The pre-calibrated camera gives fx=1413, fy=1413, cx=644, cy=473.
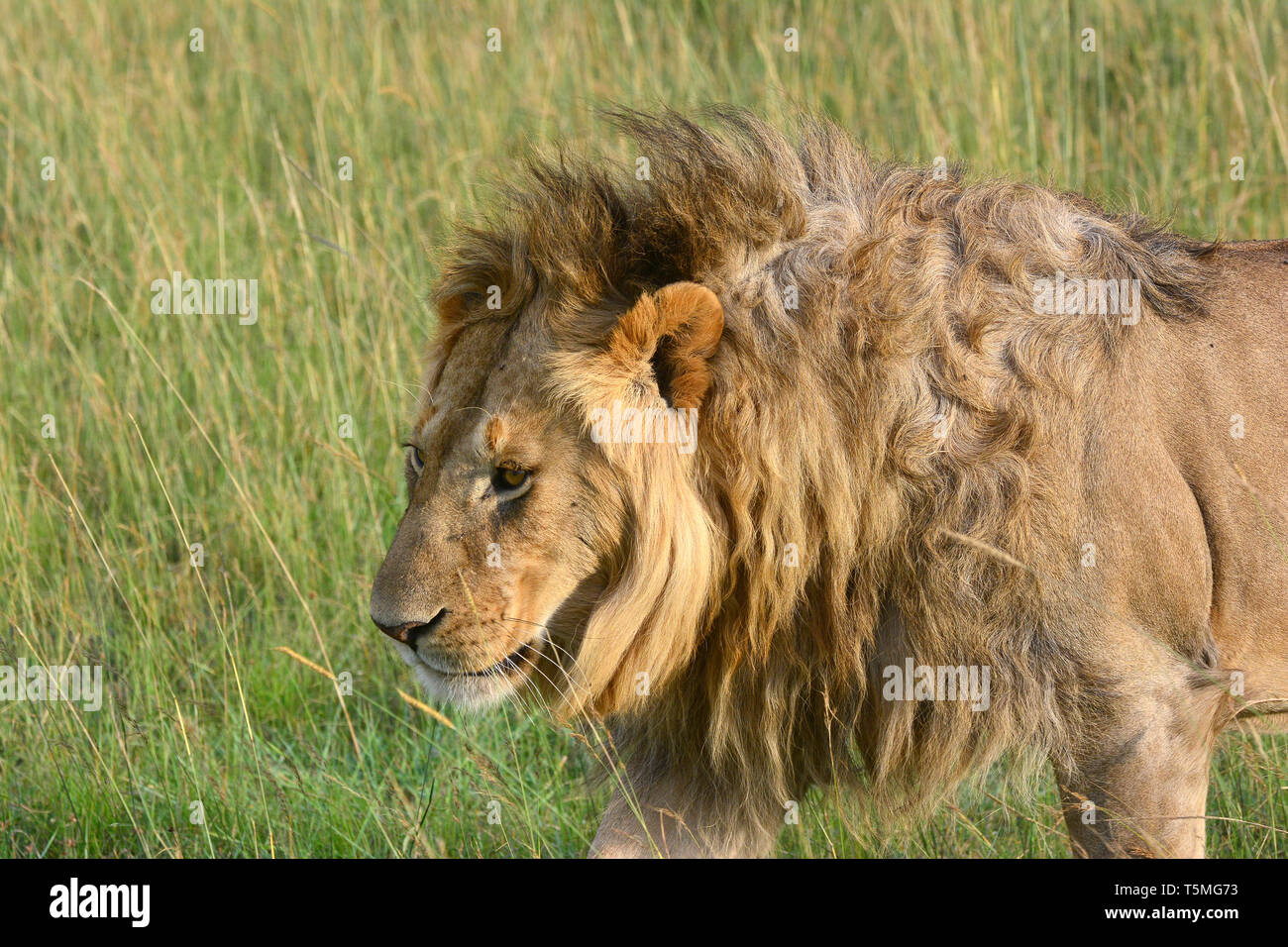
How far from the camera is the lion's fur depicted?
2783 millimetres

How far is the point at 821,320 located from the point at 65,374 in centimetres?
369

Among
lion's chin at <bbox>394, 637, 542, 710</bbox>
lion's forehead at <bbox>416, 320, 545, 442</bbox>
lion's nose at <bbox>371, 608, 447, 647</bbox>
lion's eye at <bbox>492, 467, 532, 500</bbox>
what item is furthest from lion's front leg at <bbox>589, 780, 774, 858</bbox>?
lion's forehead at <bbox>416, 320, 545, 442</bbox>

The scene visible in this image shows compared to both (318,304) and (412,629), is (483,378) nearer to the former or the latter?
(412,629)

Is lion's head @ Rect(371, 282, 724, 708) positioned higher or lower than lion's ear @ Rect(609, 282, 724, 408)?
lower

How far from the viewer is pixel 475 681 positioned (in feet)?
9.36

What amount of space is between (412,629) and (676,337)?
781 mm

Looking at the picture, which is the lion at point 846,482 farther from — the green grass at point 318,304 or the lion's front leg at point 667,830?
the green grass at point 318,304

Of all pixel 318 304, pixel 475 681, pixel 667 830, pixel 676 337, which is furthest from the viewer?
pixel 318 304

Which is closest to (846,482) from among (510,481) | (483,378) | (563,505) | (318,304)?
(563,505)

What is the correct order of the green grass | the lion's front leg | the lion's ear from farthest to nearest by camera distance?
the green grass < the lion's front leg < the lion's ear

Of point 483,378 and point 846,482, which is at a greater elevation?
point 483,378

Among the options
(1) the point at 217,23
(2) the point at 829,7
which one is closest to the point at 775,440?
(2) the point at 829,7

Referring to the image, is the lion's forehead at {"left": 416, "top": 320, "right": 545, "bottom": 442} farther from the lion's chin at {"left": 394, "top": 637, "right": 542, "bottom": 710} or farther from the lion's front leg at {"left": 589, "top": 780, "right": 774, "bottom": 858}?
the lion's front leg at {"left": 589, "top": 780, "right": 774, "bottom": 858}
